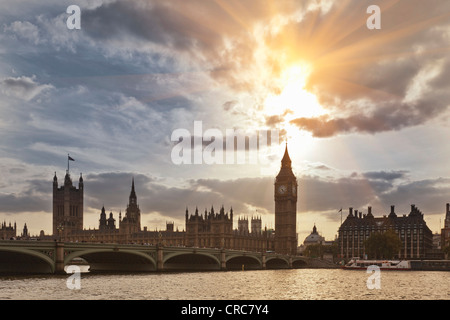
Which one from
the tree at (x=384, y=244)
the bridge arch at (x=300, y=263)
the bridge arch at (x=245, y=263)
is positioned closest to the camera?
the bridge arch at (x=245, y=263)

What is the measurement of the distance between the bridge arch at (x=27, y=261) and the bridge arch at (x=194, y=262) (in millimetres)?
30508

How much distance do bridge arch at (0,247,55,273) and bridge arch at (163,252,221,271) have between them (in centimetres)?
3051

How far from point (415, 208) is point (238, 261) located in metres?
86.4

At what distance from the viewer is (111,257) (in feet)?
293

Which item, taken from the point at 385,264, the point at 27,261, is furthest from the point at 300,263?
the point at 27,261

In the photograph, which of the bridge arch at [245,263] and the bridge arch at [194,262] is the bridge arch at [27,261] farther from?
the bridge arch at [245,263]

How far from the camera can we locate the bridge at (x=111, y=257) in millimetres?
66562

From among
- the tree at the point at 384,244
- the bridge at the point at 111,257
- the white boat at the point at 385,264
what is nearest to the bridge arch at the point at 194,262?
the bridge at the point at 111,257

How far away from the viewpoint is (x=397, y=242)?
152 metres

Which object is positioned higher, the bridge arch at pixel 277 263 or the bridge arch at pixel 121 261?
the bridge arch at pixel 121 261

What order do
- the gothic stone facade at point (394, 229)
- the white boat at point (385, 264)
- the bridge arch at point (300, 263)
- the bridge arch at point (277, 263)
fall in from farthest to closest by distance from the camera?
1. the gothic stone facade at point (394, 229)
2. the bridge arch at point (300, 263)
3. the bridge arch at point (277, 263)
4. the white boat at point (385, 264)

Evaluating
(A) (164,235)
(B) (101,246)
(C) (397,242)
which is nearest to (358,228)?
(C) (397,242)

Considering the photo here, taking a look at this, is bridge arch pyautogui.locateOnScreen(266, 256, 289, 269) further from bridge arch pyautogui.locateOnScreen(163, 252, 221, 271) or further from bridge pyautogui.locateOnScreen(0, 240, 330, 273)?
bridge arch pyautogui.locateOnScreen(163, 252, 221, 271)
